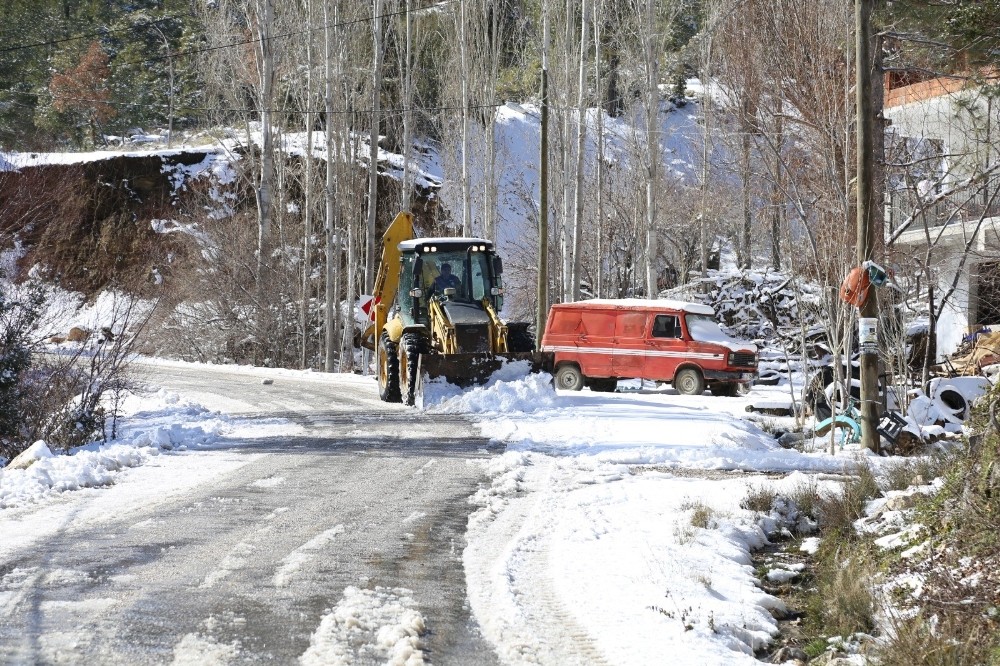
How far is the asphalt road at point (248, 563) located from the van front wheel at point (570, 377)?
506 inches

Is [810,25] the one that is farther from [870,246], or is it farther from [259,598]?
[259,598]

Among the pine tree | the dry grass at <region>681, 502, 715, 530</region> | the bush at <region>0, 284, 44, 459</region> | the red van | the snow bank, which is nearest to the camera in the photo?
the snow bank

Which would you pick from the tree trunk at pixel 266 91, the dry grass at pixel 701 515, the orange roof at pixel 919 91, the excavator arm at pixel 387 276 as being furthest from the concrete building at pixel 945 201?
the tree trunk at pixel 266 91

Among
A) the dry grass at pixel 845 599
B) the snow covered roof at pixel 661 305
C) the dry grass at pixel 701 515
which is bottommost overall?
the dry grass at pixel 845 599

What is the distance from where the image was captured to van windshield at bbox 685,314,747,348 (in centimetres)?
2430

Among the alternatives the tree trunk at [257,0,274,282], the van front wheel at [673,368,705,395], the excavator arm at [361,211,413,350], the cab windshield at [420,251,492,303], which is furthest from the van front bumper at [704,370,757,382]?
the tree trunk at [257,0,274,282]

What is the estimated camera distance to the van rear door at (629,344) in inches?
971

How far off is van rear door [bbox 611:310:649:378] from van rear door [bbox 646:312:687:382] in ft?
0.63

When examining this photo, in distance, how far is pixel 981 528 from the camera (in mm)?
6395

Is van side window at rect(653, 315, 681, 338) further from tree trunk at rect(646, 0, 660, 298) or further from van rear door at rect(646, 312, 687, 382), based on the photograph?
tree trunk at rect(646, 0, 660, 298)

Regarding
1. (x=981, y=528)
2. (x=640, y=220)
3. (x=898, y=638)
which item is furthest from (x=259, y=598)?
(x=640, y=220)

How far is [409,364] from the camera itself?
18.6 m

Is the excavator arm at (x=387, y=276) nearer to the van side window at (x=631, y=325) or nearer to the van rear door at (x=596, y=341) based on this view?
the van rear door at (x=596, y=341)

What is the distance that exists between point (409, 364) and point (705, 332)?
876cm
